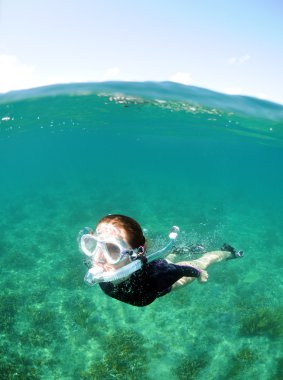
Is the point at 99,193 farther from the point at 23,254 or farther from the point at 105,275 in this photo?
the point at 105,275

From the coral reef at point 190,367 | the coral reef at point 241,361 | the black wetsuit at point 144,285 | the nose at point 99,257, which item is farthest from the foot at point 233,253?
Result: the nose at point 99,257

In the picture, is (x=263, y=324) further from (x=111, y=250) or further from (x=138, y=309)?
(x=111, y=250)

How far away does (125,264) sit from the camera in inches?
162

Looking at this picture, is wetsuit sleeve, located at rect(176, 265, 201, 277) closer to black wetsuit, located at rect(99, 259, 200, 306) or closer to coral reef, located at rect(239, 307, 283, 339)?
black wetsuit, located at rect(99, 259, 200, 306)

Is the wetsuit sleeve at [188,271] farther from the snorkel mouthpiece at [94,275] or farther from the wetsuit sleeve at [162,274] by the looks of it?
the snorkel mouthpiece at [94,275]

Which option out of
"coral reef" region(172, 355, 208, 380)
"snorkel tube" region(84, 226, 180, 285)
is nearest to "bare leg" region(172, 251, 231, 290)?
"snorkel tube" region(84, 226, 180, 285)

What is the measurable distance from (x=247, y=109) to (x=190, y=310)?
15.8m

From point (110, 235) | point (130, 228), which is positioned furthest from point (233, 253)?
point (110, 235)

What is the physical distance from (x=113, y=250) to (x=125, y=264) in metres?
0.26

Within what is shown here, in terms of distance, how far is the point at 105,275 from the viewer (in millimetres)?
3854

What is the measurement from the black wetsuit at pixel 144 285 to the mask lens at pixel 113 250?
1.80ft

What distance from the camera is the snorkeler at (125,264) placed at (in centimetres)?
400

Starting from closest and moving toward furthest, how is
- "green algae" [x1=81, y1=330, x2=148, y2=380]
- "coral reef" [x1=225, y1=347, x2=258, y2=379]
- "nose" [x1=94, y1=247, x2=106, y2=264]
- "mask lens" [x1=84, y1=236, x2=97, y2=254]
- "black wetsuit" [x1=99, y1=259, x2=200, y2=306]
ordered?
"nose" [x1=94, y1=247, x2=106, y2=264] → "black wetsuit" [x1=99, y1=259, x2=200, y2=306] → "mask lens" [x1=84, y1=236, x2=97, y2=254] → "green algae" [x1=81, y1=330, x2=148, y2=380] → "coral reef" [x1=225, y1=347, x2=258, y2=379]

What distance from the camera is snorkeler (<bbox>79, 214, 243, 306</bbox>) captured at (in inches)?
157
